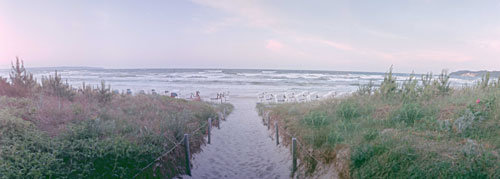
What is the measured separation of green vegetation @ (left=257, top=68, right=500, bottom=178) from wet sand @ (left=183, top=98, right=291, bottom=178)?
0.86 meters

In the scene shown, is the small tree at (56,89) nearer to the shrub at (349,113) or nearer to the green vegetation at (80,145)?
the green vegetation at (80,145)

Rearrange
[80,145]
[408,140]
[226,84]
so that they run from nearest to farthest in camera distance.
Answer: [408,140] → [80,145] → [226,84]

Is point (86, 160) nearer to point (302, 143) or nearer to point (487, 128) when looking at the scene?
point (302, 143)

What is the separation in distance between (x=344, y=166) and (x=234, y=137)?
7.05 m

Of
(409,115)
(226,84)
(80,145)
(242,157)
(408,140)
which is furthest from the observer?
(226,84)

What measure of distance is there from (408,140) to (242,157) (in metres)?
5.18

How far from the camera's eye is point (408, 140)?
4.65m

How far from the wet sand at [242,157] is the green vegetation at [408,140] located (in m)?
0.86

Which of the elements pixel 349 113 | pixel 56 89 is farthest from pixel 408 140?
pixel 56 89

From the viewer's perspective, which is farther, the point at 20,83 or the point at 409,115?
the point at 20,83

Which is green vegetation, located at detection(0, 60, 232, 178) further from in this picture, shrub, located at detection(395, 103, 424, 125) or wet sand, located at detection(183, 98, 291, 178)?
shrub, located at detection(395, 103, 424, 125)

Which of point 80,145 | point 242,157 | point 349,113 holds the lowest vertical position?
point 242,157

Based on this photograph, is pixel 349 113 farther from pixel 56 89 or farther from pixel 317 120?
pixel 56 89

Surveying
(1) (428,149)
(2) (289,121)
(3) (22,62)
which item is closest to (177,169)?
(2) (289,121)
